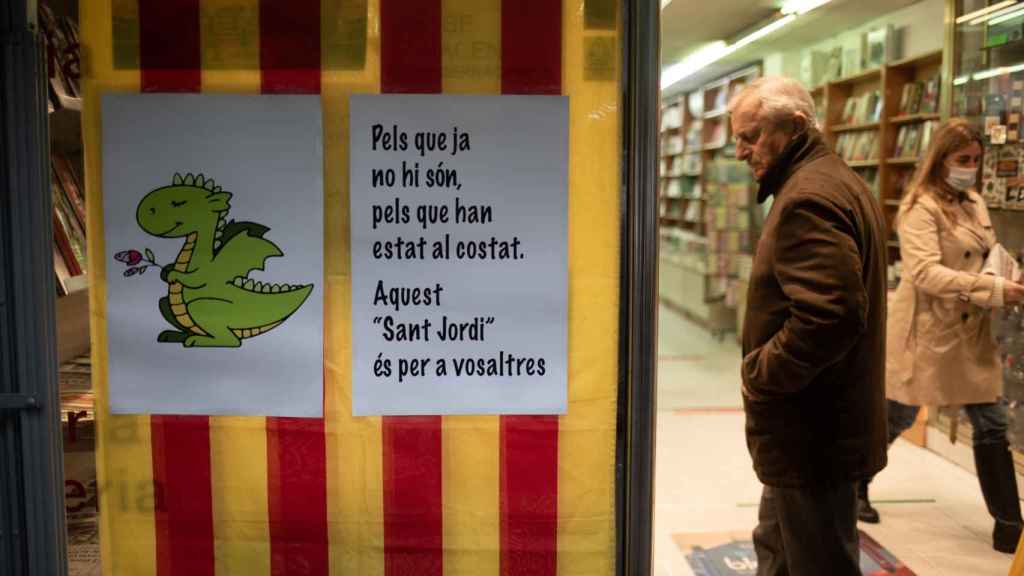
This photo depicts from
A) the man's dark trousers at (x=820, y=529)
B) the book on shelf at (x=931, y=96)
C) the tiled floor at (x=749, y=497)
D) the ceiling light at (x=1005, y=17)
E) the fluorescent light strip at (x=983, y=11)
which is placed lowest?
the tiled floor at (x=749, y=497)

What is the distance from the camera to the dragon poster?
1.76 m

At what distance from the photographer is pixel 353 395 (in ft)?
5.94

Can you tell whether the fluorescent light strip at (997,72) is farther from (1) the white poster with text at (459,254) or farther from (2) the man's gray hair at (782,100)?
(1) the white poster with text at (459,254)

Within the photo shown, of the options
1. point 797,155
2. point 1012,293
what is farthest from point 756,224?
point 797,155

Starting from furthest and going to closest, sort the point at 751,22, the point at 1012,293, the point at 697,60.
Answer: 1. the point at 697,60
2. the point at 751,22
3. the point at 1012,293

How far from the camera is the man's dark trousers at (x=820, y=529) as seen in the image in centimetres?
241

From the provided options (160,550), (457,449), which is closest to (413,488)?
(457,449)

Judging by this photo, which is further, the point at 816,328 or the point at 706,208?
the point at 706,208

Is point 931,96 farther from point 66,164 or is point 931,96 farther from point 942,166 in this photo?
point 66,164

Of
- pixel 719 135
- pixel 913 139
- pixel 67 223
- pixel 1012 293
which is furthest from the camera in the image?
pixel 719 135

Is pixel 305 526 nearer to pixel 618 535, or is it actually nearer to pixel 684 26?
pixel 618 535

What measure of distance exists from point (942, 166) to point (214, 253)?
3025 millimetres

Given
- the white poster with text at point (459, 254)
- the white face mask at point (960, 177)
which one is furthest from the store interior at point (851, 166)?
the white face mask at point (960, 177)

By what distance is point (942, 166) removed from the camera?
3.67 metres
